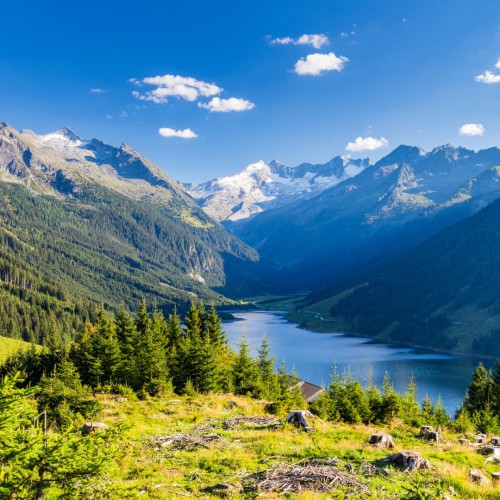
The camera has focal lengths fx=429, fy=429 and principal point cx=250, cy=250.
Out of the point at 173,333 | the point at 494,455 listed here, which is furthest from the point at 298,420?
the point at 173,333

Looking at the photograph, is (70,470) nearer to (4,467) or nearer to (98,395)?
Answer: (4,467)

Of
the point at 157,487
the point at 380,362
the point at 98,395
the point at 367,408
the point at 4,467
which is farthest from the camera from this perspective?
the point at 380,362

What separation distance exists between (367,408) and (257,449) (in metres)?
18.2

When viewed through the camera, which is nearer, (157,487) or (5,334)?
(157,487)

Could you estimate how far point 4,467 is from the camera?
10180mm

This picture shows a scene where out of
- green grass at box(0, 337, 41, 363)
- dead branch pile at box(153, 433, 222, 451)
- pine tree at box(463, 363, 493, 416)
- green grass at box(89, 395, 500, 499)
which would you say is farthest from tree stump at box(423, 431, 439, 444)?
green grass at box(0, 337, 41, 363)

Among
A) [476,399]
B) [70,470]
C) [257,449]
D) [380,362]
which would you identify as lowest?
[380,362]

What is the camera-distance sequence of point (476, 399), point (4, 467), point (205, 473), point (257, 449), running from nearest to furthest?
point (4, 467)
point (205, 473)
point (257, 449)
point (476, 399)

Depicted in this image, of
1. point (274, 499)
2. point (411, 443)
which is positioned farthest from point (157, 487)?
point (411, 443)

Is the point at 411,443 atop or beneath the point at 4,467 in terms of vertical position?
beneath

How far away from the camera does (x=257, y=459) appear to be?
68.4ft

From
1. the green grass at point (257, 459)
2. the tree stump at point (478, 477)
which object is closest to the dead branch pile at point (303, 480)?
the green grass at point (257, 459)

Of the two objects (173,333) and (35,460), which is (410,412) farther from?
(35,460)

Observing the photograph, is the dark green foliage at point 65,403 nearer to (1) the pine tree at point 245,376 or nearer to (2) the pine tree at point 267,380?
(1) the pine tree at point 245,376
